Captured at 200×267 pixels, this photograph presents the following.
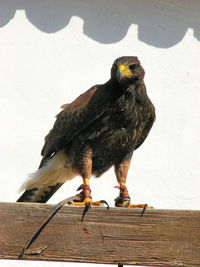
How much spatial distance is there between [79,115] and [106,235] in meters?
1.48

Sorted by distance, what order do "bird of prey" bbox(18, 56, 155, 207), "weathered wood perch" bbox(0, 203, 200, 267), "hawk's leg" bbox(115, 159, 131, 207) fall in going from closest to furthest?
"weathered wood perch" bbox(0, 203, 200, 267)
"hawk's leg" bbox(115, 159, 131, 207)
"bird of prey" bbox(18, 56, 155, 207)

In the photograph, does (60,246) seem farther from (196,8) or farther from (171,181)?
(196,8)

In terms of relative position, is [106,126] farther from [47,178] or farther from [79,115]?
[47,178]

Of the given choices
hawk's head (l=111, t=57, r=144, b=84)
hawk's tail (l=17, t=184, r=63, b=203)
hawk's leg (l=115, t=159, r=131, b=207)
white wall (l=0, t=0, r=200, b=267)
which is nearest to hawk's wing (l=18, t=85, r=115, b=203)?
hawk's head (l=111, t=57, r=144, b=84)

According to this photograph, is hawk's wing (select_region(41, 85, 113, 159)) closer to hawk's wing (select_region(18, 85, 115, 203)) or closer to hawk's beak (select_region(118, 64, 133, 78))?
hawk's wing (select_region(18, 85, 115, 203))

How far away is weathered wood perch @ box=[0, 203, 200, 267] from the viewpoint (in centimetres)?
282

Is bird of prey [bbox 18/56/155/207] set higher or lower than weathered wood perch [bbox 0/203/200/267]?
higher

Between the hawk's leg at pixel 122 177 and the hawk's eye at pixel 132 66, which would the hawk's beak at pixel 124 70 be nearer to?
the hawk's eye at pixel 132 66

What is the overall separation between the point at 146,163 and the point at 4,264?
1.38 metres

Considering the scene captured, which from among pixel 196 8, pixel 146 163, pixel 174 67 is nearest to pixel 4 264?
pixel 146 163

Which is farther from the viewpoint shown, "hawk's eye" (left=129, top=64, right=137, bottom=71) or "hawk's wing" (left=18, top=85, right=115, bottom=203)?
"hawk's wing" (left=18, top=85, right=115, bottom=203)

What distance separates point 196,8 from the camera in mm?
6113

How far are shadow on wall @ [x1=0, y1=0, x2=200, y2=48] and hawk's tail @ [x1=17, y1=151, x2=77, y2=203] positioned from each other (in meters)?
1.76

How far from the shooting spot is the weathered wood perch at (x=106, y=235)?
111 inches
